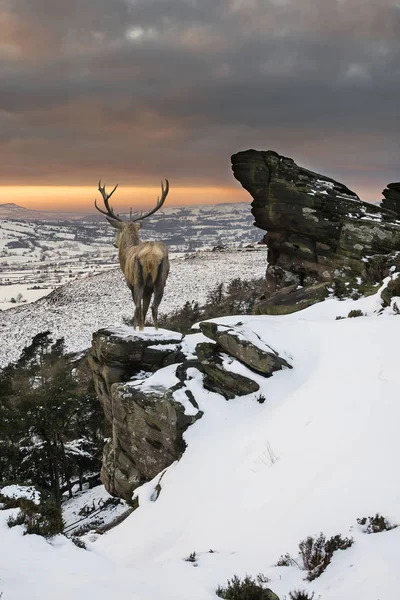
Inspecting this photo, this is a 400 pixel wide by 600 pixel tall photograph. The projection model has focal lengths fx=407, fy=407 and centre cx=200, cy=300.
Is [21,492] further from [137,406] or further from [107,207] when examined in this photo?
[107,207]

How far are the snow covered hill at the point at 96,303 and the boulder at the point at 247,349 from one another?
36149mm

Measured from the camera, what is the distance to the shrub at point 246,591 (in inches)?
155

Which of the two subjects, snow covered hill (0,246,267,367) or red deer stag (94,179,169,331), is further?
snow covered hill (0,246,267,367)

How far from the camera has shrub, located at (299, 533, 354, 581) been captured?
4.32 meters

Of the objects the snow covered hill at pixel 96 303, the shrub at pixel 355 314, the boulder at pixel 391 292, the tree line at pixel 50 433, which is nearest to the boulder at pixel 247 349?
the shrub at pixel 355 314

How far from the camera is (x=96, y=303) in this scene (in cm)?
5984

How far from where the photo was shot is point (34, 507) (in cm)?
633

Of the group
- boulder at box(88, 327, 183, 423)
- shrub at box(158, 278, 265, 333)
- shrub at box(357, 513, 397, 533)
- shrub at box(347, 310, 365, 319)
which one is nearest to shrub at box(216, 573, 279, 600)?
shrub at box(357, 513, 397, 533)

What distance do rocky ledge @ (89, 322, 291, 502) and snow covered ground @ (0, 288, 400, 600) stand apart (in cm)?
40

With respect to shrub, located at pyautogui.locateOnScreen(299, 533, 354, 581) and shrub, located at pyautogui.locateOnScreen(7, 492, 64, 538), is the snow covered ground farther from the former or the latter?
shrub, located at pyautogui.locateOnScreen(7, 492, 64, 538)

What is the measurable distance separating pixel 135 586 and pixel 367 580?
2.27 m

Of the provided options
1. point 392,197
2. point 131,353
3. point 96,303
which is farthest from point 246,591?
point 96,303

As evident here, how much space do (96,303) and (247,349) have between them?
5218cm

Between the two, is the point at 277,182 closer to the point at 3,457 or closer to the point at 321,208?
the point at 321,208
